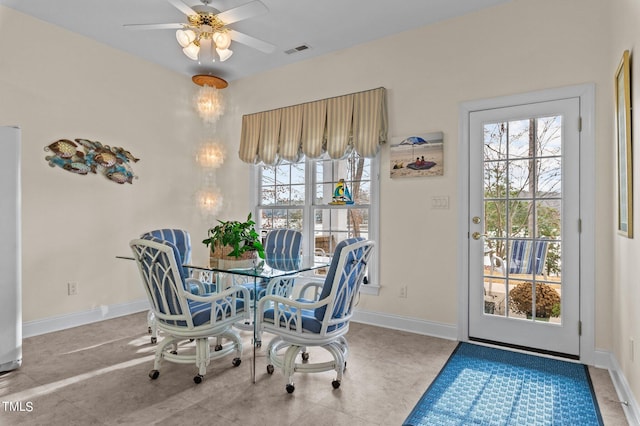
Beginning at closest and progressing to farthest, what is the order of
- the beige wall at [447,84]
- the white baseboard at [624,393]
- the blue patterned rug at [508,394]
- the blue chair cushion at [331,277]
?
1. the white baseboard at [624,393]
2. the blue patterned rug at [508,394]
3. the blue chair cushion at [331,277]
4. the beige wall at [447,84]

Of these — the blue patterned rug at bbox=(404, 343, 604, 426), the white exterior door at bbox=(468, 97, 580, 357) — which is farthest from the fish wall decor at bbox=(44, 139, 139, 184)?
the blue patterned rug at bbox=(404, 343, 604, 426)

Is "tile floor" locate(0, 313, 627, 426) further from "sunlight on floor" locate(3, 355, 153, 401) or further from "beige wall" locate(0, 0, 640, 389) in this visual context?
"beige wall" locate(0, 0, 640, 389)

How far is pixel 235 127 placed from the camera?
5.00m

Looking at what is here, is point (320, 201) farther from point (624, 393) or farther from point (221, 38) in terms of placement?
point (624, 393)

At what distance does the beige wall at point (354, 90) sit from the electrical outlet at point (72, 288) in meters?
0.05

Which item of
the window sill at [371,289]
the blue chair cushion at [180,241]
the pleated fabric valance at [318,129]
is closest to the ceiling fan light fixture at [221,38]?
the pleated fabric valance at [318,129]

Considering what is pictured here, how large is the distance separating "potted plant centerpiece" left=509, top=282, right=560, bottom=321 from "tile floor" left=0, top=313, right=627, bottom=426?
490mm

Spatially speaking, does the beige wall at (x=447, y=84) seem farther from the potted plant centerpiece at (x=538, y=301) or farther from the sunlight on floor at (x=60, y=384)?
the sunlight on floor at (x=60, y=384)

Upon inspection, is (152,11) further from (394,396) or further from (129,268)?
(394,396)

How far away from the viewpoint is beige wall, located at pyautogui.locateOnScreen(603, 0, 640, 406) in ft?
6.48

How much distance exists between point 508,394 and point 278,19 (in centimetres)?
361

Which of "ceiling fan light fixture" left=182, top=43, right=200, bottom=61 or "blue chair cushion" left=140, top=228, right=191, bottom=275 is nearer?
"ceiling fan light fixture" left=182, top=43, right=200, bottom=61

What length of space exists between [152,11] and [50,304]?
298 cm

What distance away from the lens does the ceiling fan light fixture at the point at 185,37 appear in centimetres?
288
